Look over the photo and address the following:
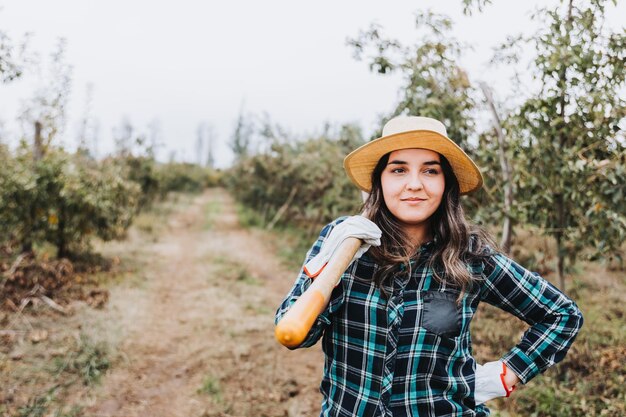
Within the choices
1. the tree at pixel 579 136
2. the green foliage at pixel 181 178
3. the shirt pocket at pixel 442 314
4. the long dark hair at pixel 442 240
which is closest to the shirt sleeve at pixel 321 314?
the long dark hair at pixel 442 240

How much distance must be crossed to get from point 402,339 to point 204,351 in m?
4.09

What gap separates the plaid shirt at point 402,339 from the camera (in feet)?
4.80

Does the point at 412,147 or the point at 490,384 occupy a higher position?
the point at 412,147

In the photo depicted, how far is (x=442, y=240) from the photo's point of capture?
1613 millimetres

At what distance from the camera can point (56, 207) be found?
7602 mm

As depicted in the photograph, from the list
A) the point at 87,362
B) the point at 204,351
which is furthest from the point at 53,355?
the point at 204,351

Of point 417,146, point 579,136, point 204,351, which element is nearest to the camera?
point 417,146

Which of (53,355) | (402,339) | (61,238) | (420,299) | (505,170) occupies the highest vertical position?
(505,170)

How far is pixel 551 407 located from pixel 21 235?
25.0 feet

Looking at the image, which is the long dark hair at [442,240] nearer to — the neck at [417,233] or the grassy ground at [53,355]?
the neck at [417,233]

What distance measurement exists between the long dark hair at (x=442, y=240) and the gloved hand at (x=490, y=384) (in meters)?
0.35

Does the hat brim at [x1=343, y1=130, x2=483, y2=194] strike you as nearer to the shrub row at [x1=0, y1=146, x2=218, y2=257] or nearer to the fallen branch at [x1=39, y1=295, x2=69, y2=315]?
the fallen branch at [x1=39, y1=295, x2=69, y2=315]

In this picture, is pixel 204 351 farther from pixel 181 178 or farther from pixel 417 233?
pixel 181 178

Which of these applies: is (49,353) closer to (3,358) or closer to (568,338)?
(3,358)
